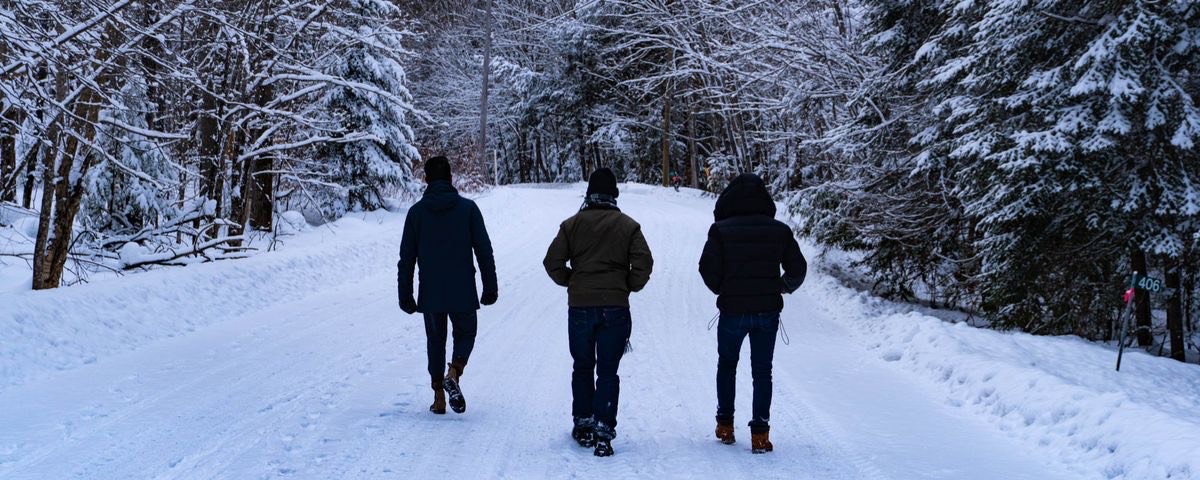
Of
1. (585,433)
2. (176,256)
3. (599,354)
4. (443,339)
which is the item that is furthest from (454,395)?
(176,256)

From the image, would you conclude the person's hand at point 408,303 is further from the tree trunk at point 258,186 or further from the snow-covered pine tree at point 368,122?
the snow-covered pine tree at point 368,122

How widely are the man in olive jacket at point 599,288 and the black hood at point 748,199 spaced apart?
625mm

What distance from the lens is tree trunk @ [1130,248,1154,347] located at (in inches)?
391

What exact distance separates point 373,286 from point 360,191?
9.78m

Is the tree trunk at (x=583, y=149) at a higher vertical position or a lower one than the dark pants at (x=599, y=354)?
higher

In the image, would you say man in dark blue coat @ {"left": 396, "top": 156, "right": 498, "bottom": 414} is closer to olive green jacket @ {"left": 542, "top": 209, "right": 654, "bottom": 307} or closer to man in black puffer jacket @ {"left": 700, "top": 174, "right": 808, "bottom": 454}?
olive green jacket @ {"left": 542, "top": 209, "right": 654, "bottom": 307}

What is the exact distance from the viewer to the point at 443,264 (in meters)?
5.51

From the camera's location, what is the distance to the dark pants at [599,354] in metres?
4.92

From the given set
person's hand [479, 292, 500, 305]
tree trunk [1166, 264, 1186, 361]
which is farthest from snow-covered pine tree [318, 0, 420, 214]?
tree trunk [1166, 264, 1186, 361]

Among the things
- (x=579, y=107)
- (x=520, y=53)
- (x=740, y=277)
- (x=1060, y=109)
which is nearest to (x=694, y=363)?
(x=740, y=277)

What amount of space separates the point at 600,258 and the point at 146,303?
6392 millimetres

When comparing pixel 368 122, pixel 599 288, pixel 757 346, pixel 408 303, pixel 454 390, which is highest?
pixel 368 122

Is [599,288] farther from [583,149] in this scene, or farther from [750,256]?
[583,149]

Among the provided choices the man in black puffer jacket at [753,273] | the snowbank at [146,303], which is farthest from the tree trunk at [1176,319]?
the snowbank at [146,303]
